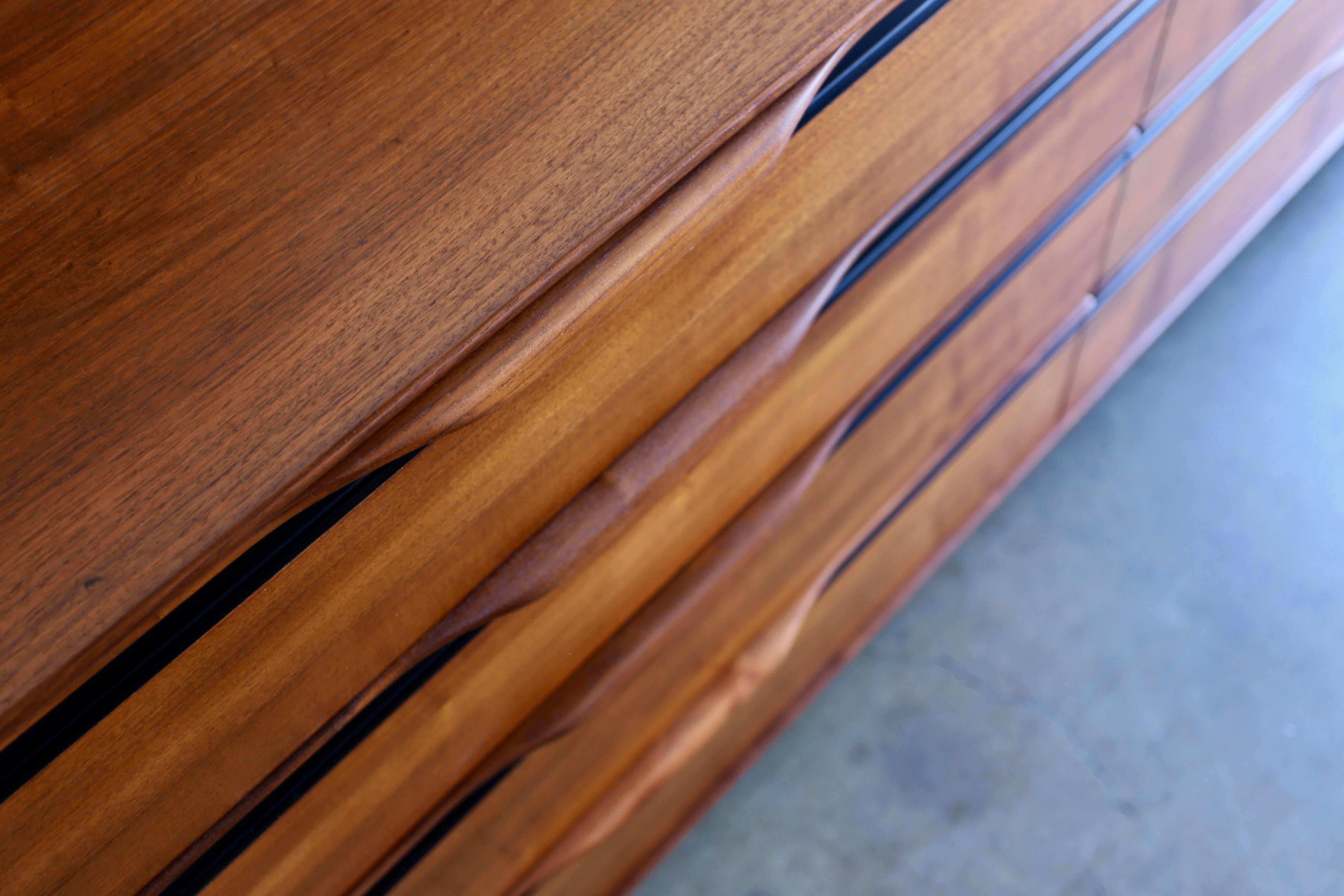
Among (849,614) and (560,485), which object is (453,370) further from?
(849,614)

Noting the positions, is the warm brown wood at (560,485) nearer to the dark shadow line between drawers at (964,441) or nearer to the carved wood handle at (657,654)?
the carved wood handle at (657,654)

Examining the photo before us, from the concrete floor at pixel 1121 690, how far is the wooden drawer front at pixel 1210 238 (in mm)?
95

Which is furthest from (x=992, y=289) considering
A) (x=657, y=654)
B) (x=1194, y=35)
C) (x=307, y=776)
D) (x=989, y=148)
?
(x=307, y=776)

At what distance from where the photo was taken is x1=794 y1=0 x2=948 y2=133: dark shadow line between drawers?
625 mm

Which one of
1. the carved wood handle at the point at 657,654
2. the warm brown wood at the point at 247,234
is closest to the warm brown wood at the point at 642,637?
the carved wood handle at the point at 657,654

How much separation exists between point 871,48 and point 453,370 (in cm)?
34

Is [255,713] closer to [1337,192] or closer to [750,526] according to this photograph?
[750,526]

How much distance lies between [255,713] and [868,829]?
31.0 inches

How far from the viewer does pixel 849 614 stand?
113 cm

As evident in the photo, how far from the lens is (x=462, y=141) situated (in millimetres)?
472

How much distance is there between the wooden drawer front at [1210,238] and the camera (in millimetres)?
1219

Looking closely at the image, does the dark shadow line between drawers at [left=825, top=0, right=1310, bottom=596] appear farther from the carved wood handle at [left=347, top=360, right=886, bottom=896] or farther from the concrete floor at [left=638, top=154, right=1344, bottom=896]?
the concrete floor at [left=638, top=154, right=1344, bottom=896]

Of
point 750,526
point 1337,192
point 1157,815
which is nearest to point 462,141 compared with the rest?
point 750,526

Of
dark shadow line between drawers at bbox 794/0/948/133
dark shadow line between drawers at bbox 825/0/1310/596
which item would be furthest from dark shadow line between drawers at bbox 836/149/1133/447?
dark shadow line between drawers at bbox 794/0/948/133
